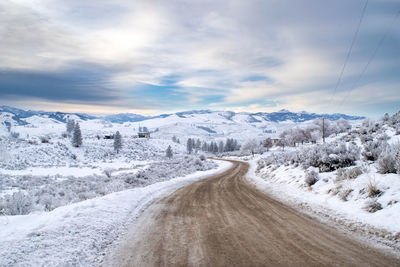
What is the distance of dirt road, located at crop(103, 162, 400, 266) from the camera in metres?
4.51

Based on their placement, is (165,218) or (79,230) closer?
(79,230)

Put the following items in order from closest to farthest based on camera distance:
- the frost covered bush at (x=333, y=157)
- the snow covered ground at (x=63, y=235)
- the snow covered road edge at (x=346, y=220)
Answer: the snow covered ground at (x=63, y=235), the snow covered road edge at (x=346, y=220), the frost covered bush at (x=333, y=157)

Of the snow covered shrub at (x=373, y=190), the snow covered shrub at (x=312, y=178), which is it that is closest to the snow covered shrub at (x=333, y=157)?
the snow covered shrub at (x=312, y=178)

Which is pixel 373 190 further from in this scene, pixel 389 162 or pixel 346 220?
pixel 346 220

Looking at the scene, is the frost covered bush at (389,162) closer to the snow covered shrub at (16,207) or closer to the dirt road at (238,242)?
the dirt road at (238,242)

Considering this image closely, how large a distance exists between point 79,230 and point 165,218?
2.82 meters

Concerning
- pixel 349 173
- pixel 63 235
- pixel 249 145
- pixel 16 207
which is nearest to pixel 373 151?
pixel 349 173

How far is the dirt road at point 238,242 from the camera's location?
4508 millimetres

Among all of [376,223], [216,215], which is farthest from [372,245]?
[216,215]

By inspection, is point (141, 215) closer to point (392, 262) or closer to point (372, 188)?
point (392, 262)

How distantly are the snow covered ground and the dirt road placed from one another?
550 mm

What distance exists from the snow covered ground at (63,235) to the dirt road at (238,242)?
0.55m

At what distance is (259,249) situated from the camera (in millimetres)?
5023

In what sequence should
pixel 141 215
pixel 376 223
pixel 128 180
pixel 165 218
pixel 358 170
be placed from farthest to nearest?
1. pixel 128 180
2. pixel 358 170
3. pixel 141 215
4. pixel 165 218
5. pixel 376 223
